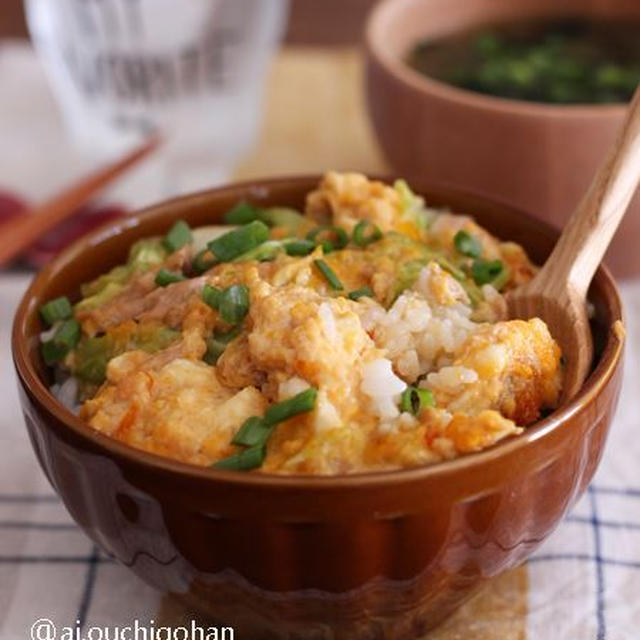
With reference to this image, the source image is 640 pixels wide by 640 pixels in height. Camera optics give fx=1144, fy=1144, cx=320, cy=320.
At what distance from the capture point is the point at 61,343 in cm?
144

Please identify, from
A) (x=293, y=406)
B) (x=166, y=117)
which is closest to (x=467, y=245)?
(x=293, y=406)

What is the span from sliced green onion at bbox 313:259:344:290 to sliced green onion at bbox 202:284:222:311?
13cm

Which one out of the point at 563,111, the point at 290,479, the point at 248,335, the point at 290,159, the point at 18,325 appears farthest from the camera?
the point at 290,159

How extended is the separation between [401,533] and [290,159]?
148cm

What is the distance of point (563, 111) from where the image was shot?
1.99 meters

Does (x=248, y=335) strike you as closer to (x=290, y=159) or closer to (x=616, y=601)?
(x=616, y=601)

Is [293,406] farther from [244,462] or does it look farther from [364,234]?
[364,234]

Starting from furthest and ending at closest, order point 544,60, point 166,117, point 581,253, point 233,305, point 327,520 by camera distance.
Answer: point 166,117 < point 544,60 < point 581,253 < point 233,305 < point 327,520

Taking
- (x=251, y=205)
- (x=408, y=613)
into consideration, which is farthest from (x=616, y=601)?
(x=251, y=205)

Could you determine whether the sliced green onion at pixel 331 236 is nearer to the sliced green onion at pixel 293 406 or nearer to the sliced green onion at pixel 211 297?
the sliced green onion at pixel 211 297

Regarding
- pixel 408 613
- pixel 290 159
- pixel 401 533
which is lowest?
pixel 290 159

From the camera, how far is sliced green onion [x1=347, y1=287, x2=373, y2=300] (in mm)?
1367

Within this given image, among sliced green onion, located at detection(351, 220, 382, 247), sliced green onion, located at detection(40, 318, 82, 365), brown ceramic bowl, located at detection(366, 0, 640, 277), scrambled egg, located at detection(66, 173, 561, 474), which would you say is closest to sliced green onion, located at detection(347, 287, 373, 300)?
scrambled egg, located at detection(66, 173, 561, 474)

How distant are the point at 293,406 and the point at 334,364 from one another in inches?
2.6
